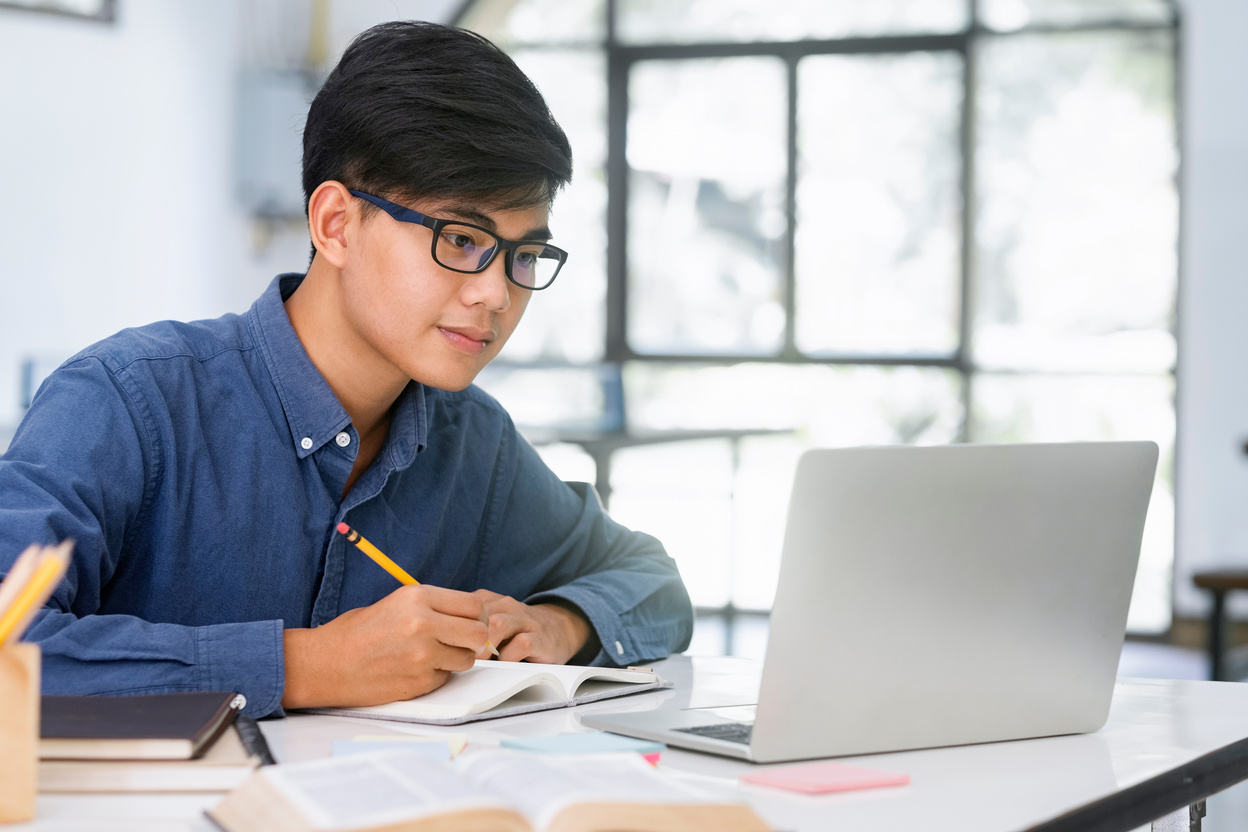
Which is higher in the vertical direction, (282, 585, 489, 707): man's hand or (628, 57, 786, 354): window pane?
(628, 57, 786, 354): window pane

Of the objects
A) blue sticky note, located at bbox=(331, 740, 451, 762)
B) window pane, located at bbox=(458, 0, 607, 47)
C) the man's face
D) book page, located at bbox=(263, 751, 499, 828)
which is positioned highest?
window pane, located at bbox=(458, 0, 607, 47)

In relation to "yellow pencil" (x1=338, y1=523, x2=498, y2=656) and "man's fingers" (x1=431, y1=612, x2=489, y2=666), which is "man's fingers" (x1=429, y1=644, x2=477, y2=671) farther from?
"yellow pencil" (x1=338, y1=523, x2=498, y2=656)

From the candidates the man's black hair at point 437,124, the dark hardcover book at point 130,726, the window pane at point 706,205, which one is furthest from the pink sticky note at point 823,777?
the window pane at point 706,205

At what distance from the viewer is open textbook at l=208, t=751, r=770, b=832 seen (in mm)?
637

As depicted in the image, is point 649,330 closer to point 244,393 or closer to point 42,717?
point 244,393

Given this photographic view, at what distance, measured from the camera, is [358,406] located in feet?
4.35

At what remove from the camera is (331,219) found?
4.10 feet

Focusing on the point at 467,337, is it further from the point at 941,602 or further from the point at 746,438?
the point at 746,438

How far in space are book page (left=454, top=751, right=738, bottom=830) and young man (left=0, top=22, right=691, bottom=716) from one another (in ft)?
0.96

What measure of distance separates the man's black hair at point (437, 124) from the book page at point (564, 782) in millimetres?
590

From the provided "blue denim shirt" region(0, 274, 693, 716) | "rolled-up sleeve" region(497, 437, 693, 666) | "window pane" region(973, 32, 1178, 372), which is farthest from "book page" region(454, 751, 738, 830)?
"window pane" region(973, 32, 1178, 372)

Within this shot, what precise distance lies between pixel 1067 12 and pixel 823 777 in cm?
453

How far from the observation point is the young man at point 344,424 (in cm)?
104

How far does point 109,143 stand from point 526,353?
1798 millimetres
